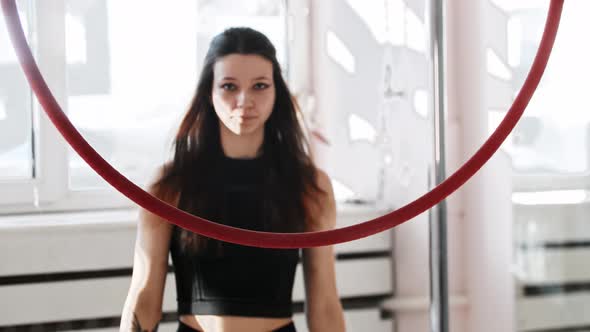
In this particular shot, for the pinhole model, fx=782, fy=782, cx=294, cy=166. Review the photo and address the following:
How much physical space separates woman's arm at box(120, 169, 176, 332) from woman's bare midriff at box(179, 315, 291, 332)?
0.23 feet

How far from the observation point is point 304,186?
1277mm

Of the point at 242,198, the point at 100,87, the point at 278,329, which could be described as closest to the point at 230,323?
the point at 278,329

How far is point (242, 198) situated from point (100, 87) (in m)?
0.62

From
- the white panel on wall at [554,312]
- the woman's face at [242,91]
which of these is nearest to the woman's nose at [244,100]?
the woman's face at [242,91]

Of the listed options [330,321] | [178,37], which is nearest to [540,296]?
[330,321]

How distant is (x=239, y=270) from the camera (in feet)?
4.06

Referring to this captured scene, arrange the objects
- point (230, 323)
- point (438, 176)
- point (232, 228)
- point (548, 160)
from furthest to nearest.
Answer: point (548, 160), point (230, 323), point (438, 176), point (232, 228)

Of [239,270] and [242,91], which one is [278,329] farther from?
[242,91]

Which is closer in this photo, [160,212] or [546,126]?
[160,212]

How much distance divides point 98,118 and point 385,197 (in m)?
0.67

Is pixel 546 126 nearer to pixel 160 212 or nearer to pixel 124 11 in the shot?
pixel 124 11

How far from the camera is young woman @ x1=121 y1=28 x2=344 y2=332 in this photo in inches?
47.9

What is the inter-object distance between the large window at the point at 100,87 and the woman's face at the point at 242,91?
0.52 m

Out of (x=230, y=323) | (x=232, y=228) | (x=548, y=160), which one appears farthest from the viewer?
(x=548, y=160)
